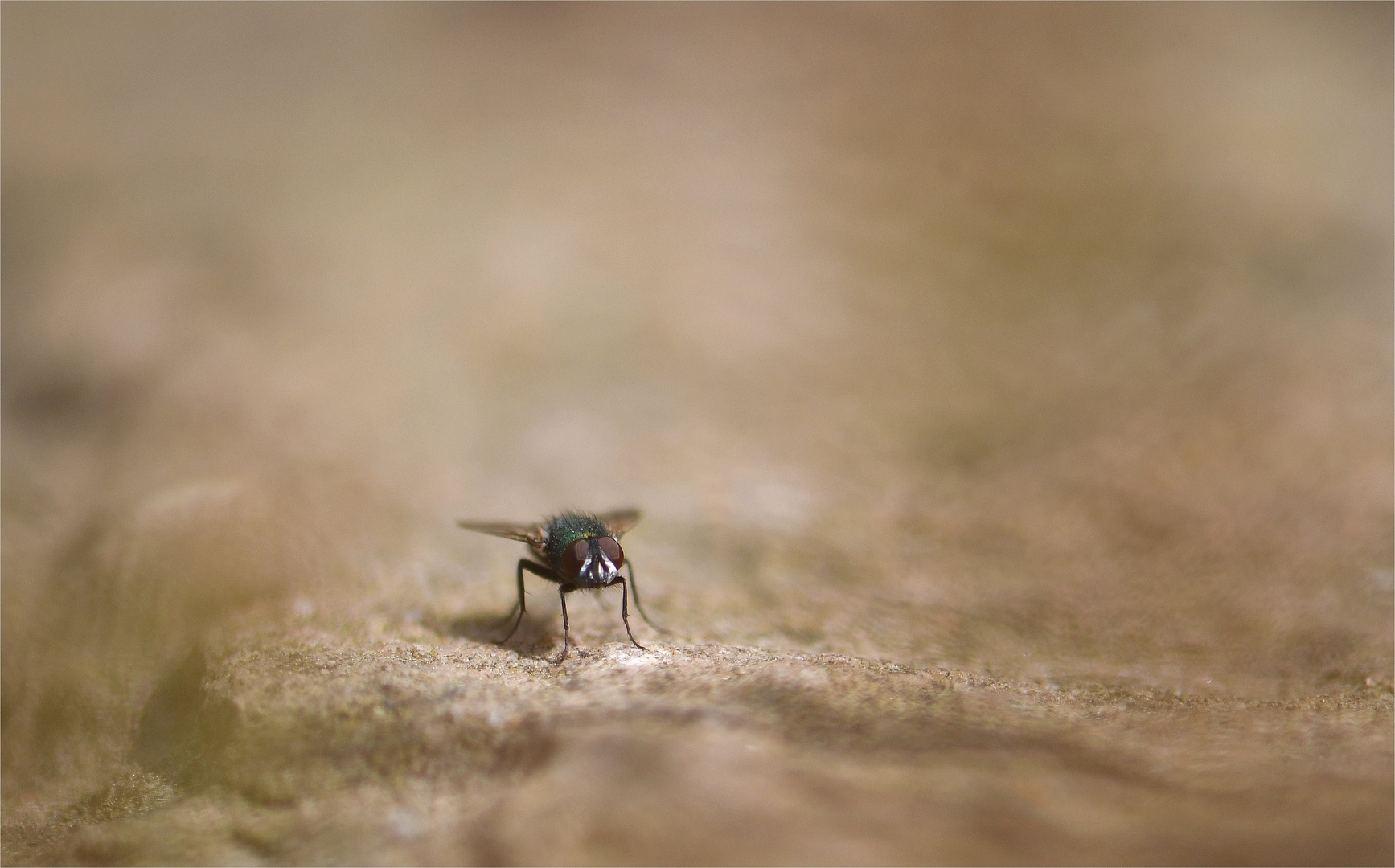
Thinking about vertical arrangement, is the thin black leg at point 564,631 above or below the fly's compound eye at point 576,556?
below

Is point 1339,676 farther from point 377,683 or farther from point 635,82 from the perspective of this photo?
point 635,82

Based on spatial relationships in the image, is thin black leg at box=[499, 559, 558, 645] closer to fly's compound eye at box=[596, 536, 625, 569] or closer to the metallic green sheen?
the metallic green sheen

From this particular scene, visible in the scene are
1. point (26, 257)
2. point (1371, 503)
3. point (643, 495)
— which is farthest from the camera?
point (26, 257)

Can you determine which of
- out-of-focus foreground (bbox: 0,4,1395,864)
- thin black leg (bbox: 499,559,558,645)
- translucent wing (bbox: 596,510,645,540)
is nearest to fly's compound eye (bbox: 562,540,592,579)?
thin black leg (bbox: 499,559,558,645)

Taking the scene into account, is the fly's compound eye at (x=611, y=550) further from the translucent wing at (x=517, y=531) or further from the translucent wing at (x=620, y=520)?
the translucent wing at (x=620, y=520)

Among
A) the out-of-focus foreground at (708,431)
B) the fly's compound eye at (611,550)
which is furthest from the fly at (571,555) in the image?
the out-of-focus foreground at (708,431)

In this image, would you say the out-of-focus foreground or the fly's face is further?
the fly's face

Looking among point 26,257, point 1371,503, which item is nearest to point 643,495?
point 1371,503
